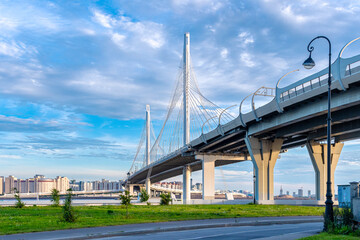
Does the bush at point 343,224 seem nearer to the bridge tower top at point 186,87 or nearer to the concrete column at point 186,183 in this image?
the bridge tower top at point 186,87

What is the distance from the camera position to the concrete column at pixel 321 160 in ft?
168

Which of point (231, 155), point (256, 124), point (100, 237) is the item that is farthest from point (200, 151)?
point (100, 237)

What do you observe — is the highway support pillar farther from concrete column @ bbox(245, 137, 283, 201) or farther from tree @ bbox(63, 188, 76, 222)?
tree @ bbox(63, 188, 76, 222)

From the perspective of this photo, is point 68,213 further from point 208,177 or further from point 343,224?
point 208,177

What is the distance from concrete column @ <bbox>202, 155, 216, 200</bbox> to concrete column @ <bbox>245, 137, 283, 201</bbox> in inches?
735

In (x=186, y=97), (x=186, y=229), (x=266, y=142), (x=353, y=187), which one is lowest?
(x=186, y=229)

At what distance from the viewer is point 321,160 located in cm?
5275

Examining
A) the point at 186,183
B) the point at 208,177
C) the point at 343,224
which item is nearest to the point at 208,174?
the point at 208,177

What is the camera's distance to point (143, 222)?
840 inches

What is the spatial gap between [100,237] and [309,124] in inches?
1110

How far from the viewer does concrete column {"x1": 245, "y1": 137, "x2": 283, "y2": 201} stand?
164 ft

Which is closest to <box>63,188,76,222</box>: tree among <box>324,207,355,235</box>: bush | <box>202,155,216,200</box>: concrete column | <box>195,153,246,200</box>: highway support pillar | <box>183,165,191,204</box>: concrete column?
<box>324,207,355,235</box>: bush

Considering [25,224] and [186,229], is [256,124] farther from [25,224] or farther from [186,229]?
[25,224]

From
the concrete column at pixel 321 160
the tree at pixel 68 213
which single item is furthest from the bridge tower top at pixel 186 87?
the tree at pixel 68 213
